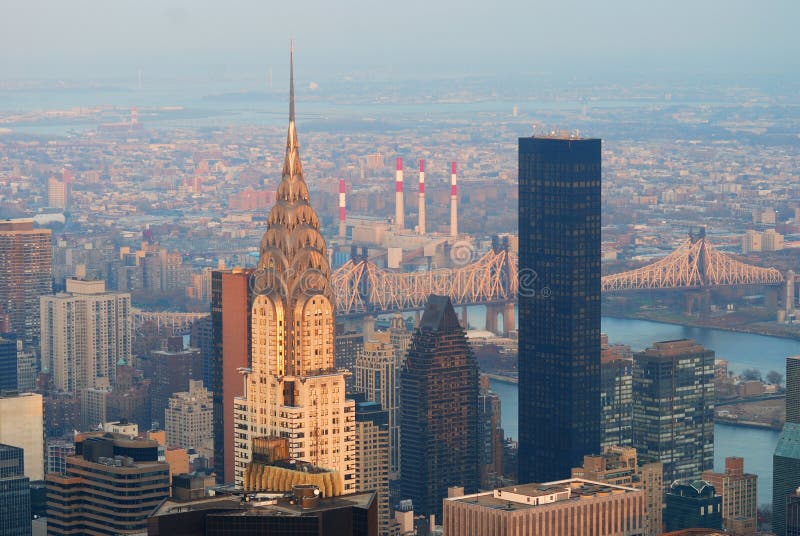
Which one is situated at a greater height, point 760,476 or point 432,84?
point 432,84

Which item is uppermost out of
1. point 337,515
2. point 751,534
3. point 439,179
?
point 439,179

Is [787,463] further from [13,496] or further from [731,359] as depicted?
[731,359]

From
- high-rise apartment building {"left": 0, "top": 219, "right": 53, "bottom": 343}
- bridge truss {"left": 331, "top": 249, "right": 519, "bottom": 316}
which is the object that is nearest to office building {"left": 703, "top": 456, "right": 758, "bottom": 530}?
bridge truss {"left": 331, "top": 249, "right": 519, "bottom": 316}

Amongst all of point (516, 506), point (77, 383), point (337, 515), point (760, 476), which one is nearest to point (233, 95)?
point (77, 383)

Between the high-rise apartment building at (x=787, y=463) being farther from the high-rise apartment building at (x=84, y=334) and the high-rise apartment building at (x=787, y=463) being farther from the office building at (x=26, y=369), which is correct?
the high-rise apartment building at (x=84, y=334)

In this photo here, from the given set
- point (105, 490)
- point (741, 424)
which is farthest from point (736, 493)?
point (105, 490)

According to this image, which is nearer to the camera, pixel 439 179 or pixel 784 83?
pixel 784 83

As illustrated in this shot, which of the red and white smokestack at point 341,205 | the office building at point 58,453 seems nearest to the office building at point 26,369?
the office building at point 58,453

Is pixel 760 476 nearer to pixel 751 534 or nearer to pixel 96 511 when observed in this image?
pixel 751 534
